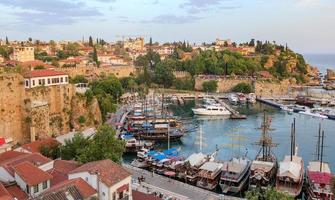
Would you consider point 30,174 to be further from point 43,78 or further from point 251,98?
point 251,98

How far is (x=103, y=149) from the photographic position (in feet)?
73.6

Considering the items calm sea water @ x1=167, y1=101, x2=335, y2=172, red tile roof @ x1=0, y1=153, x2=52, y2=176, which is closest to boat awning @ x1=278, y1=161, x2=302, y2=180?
calm sea water @ x1=167, y1=101, x2=335, y2=172

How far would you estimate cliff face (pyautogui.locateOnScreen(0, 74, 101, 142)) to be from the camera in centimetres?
3027

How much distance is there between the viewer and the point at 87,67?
6688 centimetres

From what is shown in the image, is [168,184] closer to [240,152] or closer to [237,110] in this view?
[240,152]

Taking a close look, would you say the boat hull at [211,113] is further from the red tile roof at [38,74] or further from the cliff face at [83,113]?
the red tile roof at [38,74]

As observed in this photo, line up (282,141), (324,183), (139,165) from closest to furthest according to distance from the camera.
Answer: (324,183) < (139,165) < (282,141)

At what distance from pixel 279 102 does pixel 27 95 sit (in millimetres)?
44210

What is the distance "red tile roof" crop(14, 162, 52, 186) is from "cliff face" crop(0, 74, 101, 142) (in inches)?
517

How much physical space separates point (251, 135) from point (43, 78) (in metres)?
22.2

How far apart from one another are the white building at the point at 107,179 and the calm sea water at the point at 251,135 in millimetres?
17750

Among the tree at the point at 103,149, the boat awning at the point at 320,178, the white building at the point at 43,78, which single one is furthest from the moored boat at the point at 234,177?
the white building at the point at 43,78

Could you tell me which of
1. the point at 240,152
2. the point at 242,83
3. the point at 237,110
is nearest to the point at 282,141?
the point at 240,152

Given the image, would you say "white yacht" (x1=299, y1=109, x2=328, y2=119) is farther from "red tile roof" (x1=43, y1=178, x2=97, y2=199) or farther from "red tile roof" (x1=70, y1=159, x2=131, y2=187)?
"red tile roof" (x1=43, y1=178, x2=97, y2=199)
